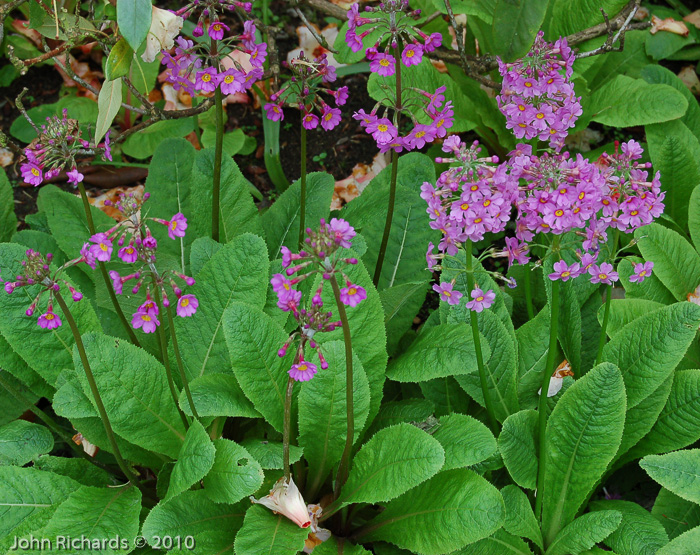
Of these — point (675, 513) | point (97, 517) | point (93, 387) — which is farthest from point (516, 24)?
point (97, 517)

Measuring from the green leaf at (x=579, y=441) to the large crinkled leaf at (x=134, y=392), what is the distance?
1327 millimetres

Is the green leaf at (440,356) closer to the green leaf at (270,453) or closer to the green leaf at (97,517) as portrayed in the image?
the green leaf at (270,453)

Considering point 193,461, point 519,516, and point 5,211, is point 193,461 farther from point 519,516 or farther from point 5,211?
point 5,211

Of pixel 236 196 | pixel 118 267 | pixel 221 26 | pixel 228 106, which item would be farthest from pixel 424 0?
pixel 118 267

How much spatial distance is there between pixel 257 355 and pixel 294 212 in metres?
0.96

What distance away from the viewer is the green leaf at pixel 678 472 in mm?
2291

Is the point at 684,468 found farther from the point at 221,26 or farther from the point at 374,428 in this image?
the point at 221,26

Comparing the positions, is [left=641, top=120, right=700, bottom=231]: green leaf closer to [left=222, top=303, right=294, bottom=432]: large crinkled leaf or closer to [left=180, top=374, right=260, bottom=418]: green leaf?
[left=222, top=303, right=294, bottom=432]: large crinkled leaf

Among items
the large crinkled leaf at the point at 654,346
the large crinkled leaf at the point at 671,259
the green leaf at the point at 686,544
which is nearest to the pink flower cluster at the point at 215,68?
the large crinkled leaf at the point at 654,346

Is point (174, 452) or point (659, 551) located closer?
point (659, 551)

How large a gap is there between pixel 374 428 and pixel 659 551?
1.04m

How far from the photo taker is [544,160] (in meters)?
1.91

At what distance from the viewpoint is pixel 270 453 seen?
237 cm

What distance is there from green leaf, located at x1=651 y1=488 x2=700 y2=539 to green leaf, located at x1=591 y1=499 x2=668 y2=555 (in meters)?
0.10
